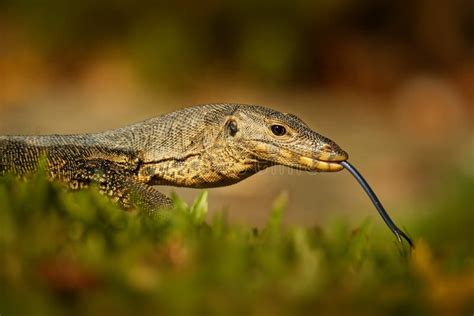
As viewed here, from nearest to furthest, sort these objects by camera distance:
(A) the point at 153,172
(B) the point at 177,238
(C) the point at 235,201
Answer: (B) the point at 177,238, (A) the point at 153,172, (C) the point at 235,201

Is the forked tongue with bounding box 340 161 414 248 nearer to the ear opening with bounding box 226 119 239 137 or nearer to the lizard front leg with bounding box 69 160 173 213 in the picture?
the ear opening with bounding box 226 119 239 137

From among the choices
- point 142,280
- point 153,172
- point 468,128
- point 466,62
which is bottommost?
point 142,280

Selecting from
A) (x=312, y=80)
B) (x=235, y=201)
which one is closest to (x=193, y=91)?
(x=312, y=80)

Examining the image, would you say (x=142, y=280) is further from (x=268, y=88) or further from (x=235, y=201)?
(x=268, y=88)

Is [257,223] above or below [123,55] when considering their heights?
below

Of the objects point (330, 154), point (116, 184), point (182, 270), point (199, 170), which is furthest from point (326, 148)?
point (182, 270)

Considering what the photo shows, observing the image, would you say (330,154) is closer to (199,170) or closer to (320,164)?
(320,164)

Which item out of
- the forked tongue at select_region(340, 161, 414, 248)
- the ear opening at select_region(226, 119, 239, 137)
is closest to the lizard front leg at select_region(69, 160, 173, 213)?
the ear opening at select_region(226, 119, 239, 137)
